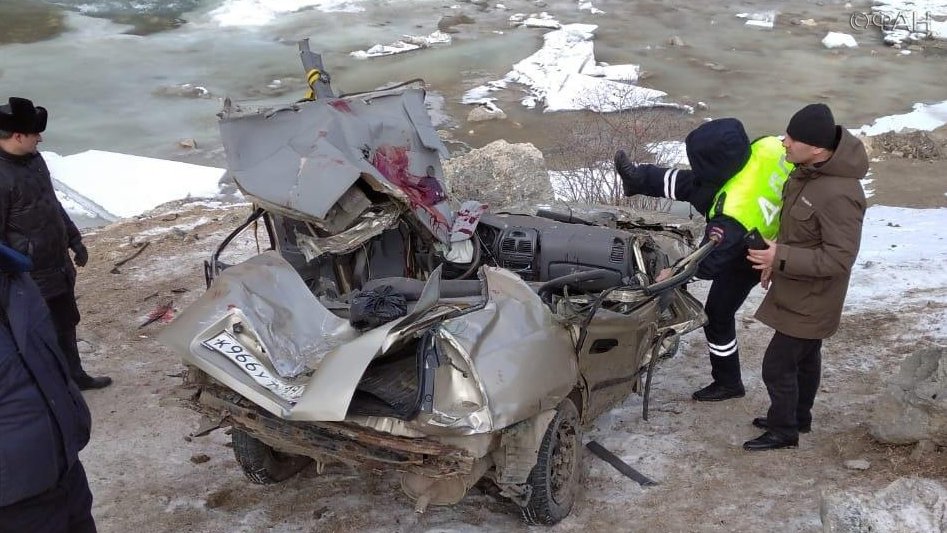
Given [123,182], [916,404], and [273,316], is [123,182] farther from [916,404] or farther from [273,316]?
[916,404]

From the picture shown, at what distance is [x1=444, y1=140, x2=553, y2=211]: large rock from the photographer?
888 cm

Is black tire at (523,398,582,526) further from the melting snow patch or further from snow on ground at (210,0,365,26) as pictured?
snow on ground at (210,0,365,26)

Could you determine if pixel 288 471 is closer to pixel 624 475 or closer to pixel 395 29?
pixel 624 475

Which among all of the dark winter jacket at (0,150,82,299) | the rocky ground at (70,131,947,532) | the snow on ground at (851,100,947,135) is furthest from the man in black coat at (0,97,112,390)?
the snow on ground at (851,100,947,135)

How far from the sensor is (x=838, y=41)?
73.4ft

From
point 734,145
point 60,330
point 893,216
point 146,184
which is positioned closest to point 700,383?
point 734,145

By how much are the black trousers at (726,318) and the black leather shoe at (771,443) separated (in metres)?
0.62

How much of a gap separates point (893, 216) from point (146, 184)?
31.1 ft

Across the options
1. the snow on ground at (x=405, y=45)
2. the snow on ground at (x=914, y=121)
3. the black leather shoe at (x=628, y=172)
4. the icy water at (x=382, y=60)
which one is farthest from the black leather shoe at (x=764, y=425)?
the snow on ground at (x=405, y=45)

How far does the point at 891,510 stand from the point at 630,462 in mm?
1408

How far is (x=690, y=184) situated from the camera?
473 centimetres

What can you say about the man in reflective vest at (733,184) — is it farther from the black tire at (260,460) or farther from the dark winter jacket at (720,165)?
the black tire at (260,460)

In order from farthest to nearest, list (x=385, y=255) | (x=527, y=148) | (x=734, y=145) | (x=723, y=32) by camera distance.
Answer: (x=723, y=32)
(x=527, y=148)
(x=385, y=255)
(x=734, y=145)

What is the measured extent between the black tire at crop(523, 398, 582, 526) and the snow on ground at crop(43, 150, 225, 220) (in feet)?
28.1
